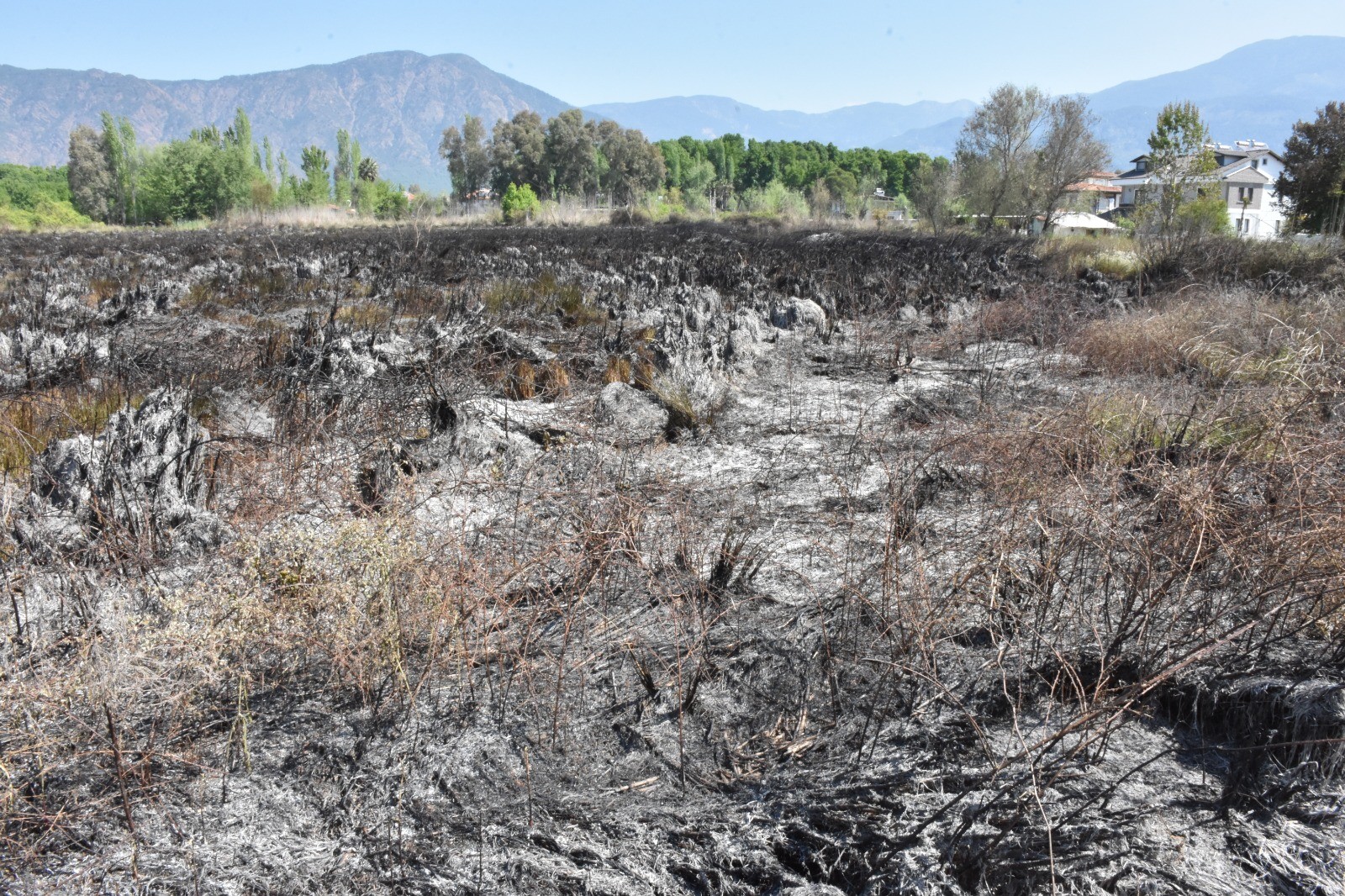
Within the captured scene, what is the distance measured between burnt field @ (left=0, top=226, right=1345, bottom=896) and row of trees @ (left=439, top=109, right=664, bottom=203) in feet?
183

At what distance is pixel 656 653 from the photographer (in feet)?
9.05

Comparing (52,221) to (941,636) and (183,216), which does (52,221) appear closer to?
(183,216)

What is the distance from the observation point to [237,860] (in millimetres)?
1906

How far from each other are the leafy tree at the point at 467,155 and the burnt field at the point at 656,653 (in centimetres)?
6729

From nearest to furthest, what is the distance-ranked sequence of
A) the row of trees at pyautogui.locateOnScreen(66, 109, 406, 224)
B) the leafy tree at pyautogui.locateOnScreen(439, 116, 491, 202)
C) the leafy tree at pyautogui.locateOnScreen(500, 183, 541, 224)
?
the leafy tree at pyautogui.locateOnScreen(500, 183, 541, 224)
the row of trees at pyautogui.locateOnScreen(66, 109, 406, 224)
the leafy tree at pyautogui.locateOnScreen(439, 116, 491, 202)

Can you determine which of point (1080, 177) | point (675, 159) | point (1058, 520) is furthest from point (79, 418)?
point (675, 159)

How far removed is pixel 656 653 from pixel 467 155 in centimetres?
7201

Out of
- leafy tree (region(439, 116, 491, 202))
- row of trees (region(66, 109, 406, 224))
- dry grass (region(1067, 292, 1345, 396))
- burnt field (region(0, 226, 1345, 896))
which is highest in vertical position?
leafy tree (region(439, 116, 491, 202))

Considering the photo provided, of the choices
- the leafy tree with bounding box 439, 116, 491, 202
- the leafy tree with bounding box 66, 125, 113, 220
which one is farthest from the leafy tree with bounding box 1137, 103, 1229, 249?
the leafy tree with bounding box 66, 125, 113, 220

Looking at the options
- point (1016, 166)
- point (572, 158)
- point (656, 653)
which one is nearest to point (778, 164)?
point (572, 158)

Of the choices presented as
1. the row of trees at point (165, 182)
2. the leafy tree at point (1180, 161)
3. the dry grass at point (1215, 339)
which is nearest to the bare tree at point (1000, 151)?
the leafy tree at point (1180, 161)

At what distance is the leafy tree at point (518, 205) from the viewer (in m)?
38.1

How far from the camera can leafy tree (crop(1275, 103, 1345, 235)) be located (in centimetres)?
2678

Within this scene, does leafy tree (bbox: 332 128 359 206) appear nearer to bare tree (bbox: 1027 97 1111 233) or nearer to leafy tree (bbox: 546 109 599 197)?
leafy tree (bbox: 546 109 599 197)
